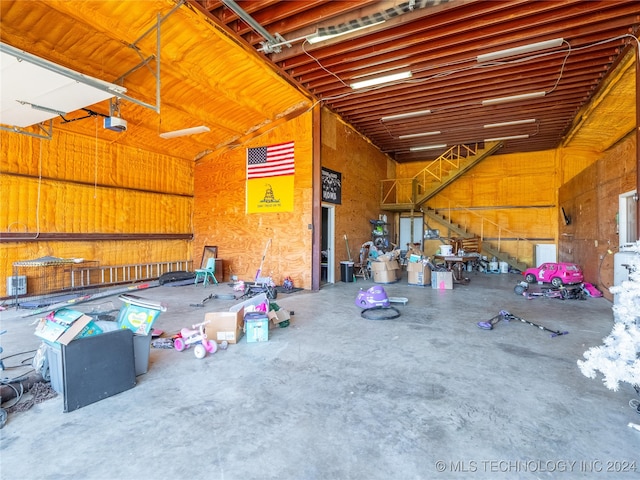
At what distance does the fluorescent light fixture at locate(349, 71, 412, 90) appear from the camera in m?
6.67

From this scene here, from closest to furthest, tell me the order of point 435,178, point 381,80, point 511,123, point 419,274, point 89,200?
point 381,80 < point 89,200 < point 419,274 < point 511,123 < point 435,178

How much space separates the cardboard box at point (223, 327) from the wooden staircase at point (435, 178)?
946 cm


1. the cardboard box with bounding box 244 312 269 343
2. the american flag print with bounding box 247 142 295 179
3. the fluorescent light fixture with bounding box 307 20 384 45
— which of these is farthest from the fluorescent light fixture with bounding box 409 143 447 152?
the cardboard box with bounding box 244 312 269 343

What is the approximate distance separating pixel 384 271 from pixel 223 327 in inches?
A: 236

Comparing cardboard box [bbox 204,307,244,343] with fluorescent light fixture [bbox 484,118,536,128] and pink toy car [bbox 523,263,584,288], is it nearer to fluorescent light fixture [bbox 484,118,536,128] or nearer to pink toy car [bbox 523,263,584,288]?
pink toy car [bbox 523,263,584,288]

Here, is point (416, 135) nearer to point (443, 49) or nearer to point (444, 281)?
point (443, 49)

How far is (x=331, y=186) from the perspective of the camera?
8.65 metres

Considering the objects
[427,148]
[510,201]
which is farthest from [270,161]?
[510,201]

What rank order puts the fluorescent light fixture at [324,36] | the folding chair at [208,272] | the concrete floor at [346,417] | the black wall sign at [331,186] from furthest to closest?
the folding chair at [208,272], the black wall sign at [331,186], the fluorescent light fixture at [324,36], the concrete floor at [346,417]

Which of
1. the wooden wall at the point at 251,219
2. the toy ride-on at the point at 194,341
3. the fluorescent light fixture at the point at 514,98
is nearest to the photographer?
the toy ride-on at the point at 194,341

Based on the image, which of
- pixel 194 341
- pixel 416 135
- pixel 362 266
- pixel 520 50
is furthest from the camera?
pixel 416 135

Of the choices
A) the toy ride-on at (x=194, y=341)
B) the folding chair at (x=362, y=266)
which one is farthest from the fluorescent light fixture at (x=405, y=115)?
the toy ride-on at (x=194, y=341)

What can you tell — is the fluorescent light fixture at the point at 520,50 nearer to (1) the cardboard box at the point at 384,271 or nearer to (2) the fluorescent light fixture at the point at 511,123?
(2) the fluorescent light fixture at the point at 511,123

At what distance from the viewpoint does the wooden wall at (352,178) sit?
29.0 feet
